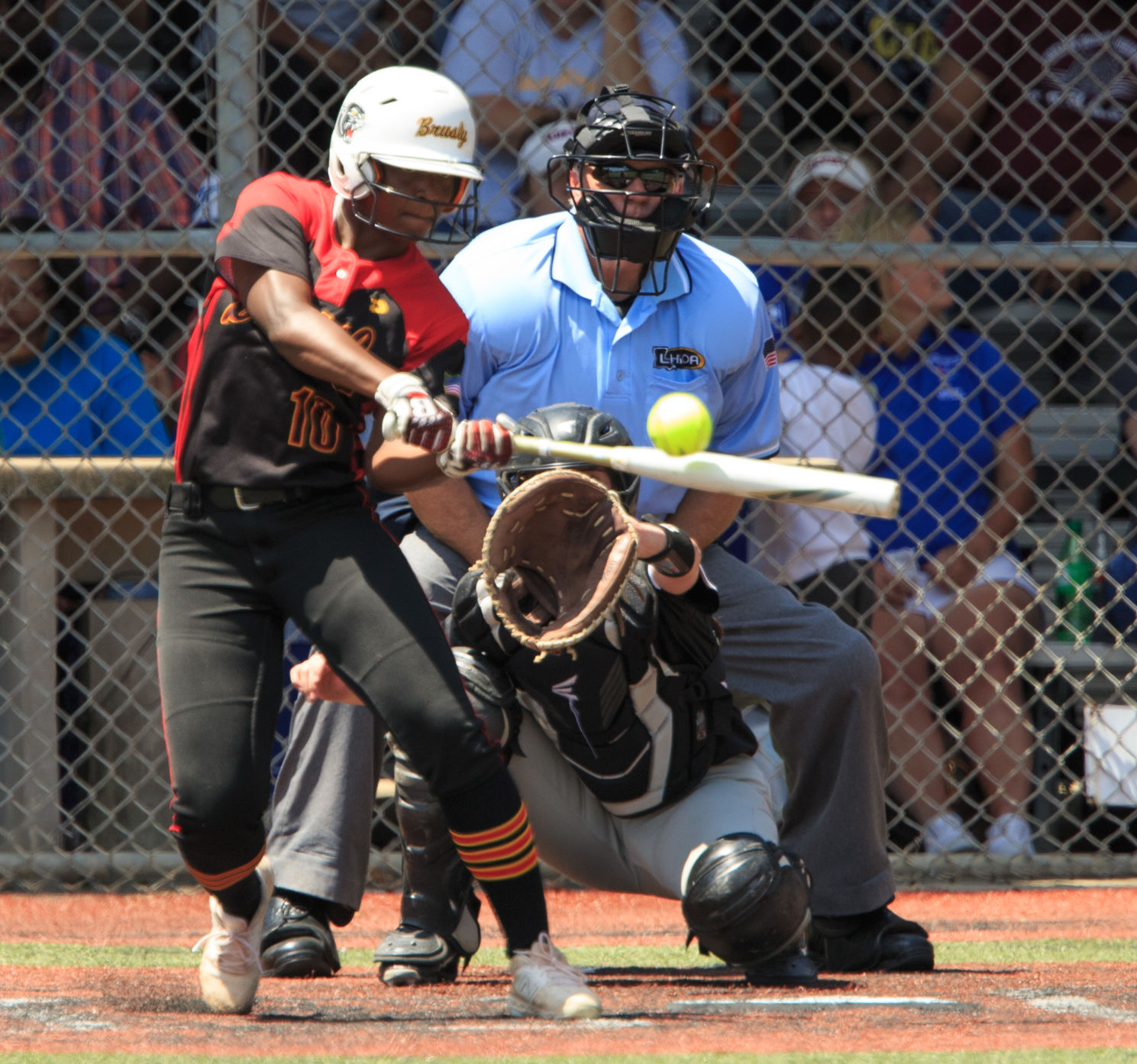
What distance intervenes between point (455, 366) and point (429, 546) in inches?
29.0

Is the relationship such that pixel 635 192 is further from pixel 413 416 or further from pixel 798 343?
pixel 798 343

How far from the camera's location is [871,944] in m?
3.33

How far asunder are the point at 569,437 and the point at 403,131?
0.64 metres

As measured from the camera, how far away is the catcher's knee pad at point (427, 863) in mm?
3004

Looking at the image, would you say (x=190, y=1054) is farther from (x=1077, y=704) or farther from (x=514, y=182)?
(x=1077, y=704)

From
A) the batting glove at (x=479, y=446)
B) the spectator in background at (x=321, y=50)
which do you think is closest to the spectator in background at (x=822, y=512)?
the spectator in background at (x=321, y=50)

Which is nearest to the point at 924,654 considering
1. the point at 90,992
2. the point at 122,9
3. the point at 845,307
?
the point at 845,307

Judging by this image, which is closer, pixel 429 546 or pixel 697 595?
pixel 697 595

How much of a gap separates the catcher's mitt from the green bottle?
2.45 meters

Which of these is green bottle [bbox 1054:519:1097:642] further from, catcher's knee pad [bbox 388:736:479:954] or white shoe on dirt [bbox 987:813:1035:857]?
catcher's knee pad [bbox 388:736:479:954]

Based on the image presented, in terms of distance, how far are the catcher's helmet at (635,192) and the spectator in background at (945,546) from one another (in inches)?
47.3

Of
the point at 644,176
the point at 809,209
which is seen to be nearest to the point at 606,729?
the point at 644,176

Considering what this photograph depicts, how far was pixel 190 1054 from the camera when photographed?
7.43 feet

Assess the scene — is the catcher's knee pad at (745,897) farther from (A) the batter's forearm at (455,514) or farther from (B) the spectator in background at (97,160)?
(B) the spectator in background at (97,160)
